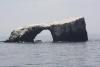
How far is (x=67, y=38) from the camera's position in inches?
4200

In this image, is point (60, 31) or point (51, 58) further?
point (60, 31)

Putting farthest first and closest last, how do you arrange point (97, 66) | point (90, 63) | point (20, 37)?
1. point (20, 37)
2. point (90, 63)
3. point (97, 66)

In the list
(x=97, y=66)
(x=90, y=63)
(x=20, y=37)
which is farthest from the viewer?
(x=20, y=37)

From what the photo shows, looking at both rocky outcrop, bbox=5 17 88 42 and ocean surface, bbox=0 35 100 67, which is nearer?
ocean surface, bbox=0 35 100 67

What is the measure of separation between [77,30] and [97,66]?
59.8m

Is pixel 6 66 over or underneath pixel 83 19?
underneath

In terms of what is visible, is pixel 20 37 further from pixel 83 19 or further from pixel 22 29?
pixel 83 19

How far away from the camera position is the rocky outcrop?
10500 cm

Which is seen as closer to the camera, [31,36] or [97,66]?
[97,66]

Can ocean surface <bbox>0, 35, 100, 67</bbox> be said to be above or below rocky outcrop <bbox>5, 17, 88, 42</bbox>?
below

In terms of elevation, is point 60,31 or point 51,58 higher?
point 60,31

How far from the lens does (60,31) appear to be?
347 feet

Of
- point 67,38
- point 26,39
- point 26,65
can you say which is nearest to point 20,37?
point 26,39

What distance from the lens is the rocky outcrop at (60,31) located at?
105 metres
